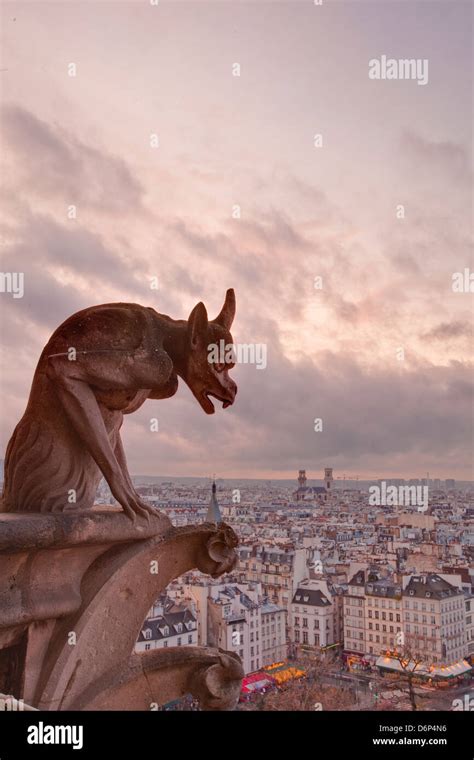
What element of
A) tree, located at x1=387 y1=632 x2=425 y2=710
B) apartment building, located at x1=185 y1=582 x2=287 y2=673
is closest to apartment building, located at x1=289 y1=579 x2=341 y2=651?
apartment building, located at x1=185 y1=582 x2=287 y2=673

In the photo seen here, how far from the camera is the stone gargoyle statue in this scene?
313 centimetres

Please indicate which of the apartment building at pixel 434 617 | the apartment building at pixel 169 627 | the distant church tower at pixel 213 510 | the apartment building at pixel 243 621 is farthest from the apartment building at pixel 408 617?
the distant church tower at pixel 213 510

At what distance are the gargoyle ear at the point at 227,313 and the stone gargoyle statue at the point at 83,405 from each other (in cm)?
15

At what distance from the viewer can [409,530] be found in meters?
11.5

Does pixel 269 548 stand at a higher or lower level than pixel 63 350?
lower

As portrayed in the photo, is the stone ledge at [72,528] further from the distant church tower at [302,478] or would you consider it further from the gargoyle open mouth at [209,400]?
the distant church tower at [302,478]

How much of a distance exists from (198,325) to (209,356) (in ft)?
0.49

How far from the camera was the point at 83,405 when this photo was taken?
10.2ft

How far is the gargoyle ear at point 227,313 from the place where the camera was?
11.4ft
